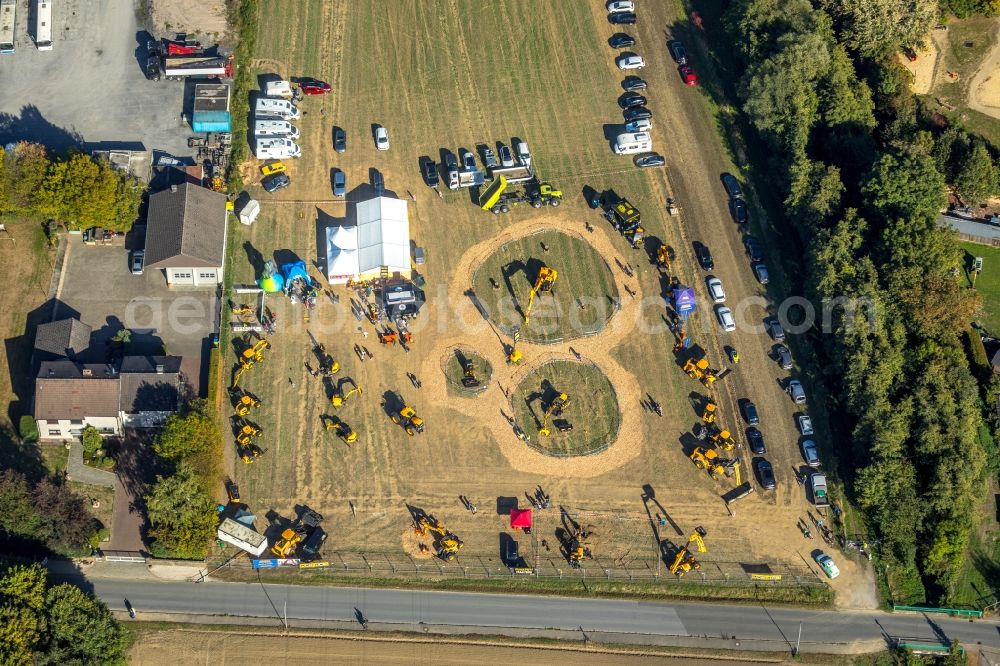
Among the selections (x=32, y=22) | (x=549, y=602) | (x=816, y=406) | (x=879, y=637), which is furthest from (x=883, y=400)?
(x=32, y=22)

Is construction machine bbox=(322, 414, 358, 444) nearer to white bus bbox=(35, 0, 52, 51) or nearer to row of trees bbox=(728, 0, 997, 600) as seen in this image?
row of trees bbox=(728, 0, 997, 600)

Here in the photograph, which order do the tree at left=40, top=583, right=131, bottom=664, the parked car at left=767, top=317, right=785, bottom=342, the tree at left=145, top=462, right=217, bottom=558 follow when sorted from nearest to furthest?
the tree at left=40, top=583, right=131, bottom=664
the tree at left=145, top=462, right=217, bottom=558
the parked car at left=767, top=317, right=785, bottom=342

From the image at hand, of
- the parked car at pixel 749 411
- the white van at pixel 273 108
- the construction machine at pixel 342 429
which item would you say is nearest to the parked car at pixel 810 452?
the parked car at pixel 749 411

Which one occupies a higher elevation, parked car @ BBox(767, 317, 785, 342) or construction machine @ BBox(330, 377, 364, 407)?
parked car @ BBox(767, 317, 785, 342)

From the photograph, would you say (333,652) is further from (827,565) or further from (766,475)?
(827,565)

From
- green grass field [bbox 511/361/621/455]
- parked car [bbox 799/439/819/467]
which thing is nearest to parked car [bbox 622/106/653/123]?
green grass field [bbox 511/361/621/455]

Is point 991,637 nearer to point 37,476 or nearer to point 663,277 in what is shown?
point 663,277

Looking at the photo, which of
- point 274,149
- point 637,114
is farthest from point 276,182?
point 637,114
